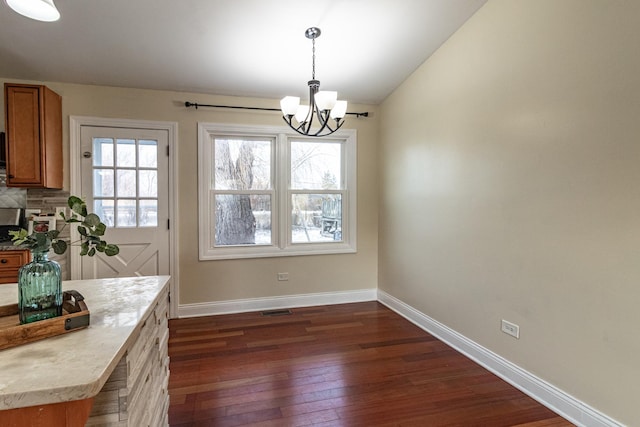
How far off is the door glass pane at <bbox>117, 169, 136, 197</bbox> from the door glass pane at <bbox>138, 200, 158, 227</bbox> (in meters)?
0.15

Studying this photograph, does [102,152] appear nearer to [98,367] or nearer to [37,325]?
[37,325]

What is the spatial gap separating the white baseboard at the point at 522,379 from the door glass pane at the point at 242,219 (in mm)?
1987

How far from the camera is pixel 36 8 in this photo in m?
1.34

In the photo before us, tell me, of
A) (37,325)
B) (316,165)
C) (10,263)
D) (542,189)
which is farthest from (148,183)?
(542,189)

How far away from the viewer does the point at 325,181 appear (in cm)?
424

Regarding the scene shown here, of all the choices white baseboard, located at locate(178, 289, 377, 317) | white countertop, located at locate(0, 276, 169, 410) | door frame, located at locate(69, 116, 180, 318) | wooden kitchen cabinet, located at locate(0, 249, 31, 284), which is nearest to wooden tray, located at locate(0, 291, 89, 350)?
white countertop, located at locate(0, 276, 169, 410)

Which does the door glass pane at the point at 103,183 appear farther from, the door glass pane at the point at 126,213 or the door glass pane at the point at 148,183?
the door glass pane at the point at 148,183

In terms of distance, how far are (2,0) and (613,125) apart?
3.99m

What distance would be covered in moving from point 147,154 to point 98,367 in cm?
322

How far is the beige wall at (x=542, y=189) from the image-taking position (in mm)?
1778

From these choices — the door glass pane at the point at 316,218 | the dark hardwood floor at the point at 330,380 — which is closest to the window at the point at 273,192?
the door glass pane at the point at 316,218

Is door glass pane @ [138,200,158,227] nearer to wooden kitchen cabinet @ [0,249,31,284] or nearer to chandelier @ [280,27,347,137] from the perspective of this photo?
wooden kitchen cabinet @ [0,249,31,284]

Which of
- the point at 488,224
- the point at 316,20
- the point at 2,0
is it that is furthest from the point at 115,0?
the point at 488,224

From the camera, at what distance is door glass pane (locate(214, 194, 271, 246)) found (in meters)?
3.89
